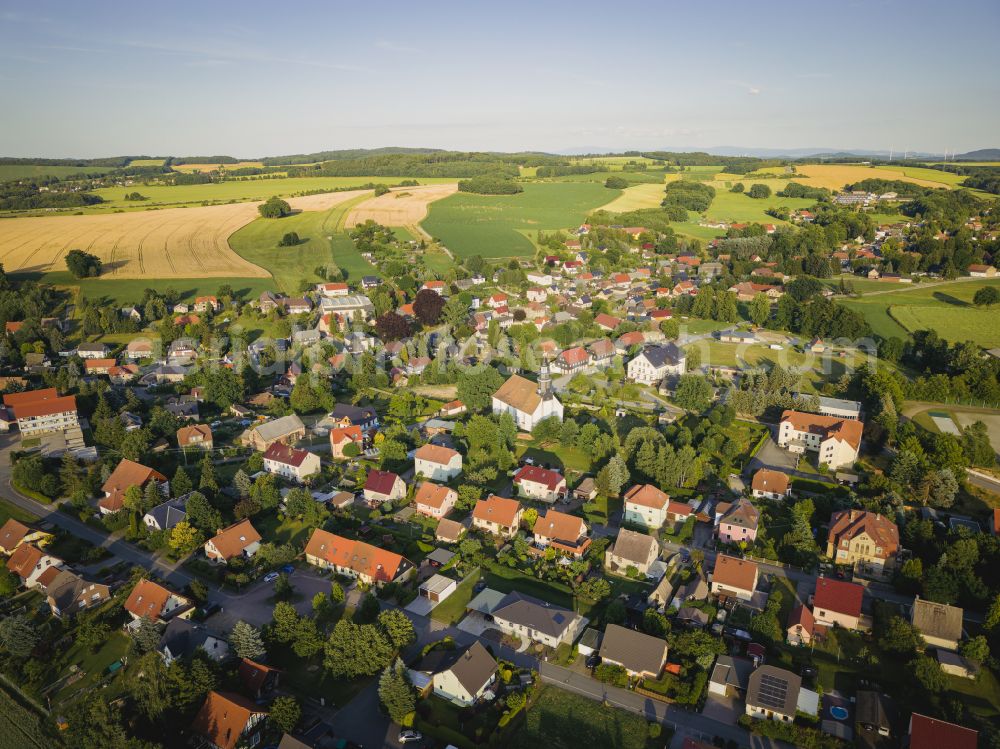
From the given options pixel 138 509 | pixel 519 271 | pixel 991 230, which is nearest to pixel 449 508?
pixel 138 509

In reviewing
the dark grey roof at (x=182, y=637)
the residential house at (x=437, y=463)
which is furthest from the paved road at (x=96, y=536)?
the residential house at (x=437, y=463)

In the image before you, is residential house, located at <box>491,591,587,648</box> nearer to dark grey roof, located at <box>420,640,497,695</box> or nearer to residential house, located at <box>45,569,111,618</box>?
dark grey roof, located at <box>420,640,497,695</box>

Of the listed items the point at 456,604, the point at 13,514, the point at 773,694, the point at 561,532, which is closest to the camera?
the point at 773,694

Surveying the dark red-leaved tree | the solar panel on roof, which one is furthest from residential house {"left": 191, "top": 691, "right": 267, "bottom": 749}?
the dark red-leaved tree

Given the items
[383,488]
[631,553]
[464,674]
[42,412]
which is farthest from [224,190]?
[464,674]

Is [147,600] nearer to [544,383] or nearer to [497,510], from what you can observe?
[497,510]

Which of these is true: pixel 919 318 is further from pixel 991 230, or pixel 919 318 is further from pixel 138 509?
pixel 138 509
